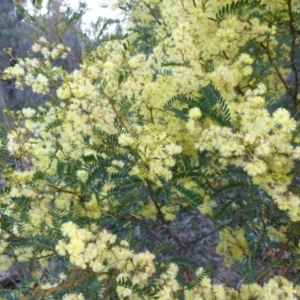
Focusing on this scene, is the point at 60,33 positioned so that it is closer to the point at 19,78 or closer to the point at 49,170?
the point at 19,78

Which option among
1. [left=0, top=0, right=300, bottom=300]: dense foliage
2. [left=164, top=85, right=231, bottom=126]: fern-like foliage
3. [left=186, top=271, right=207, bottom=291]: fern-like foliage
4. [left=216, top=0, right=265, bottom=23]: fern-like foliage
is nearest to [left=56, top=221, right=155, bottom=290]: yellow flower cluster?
[left=0, top=0, right=300, bottom=300]: dense foliage

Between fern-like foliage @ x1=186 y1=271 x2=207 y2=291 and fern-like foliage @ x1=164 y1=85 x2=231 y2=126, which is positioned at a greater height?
fern-like foliage @ x1=164 y1=85 x2=231 y2=126

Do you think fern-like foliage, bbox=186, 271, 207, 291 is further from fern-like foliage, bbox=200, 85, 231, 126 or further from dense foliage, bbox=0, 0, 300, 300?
fern-like foliage, bbox=200, 85, 231, 126

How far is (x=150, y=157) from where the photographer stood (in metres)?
1.21

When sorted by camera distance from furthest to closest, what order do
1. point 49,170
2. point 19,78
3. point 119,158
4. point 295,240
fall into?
point 295,240, point 19,78, point 49,170, point 119,158

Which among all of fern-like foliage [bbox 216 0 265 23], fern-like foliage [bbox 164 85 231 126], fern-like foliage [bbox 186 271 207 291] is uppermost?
fern-like foliage [bbox 216 0 265 23]

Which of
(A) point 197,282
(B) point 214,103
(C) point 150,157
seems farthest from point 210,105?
(A) point 197,282

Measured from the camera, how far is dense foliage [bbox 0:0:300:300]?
119cm

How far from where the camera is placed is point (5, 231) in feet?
4.76

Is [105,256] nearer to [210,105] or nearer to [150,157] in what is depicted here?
[150,157]

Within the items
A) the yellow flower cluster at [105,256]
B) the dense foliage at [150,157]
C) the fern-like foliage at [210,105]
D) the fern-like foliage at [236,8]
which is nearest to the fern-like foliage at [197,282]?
the dense foliage at [150,157]

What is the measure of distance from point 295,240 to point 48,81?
1178 mm

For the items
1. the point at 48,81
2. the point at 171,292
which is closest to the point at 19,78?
the point at 48,81

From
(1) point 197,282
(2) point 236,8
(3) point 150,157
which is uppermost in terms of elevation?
(2) point 236,8
